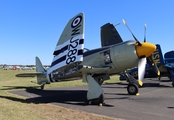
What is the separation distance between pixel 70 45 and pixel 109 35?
4281 millimetres

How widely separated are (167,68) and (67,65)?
A: 43.3 ft

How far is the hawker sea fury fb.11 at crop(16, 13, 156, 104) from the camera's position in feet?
26.8

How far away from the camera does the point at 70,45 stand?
842 centimetres

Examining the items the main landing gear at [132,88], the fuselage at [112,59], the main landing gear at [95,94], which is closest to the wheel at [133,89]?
the main landing gear at [132,88]

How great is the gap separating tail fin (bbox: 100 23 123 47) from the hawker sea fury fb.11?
1847 mm

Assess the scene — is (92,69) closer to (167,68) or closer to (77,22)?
(77,22)

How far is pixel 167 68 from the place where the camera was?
59.1ft

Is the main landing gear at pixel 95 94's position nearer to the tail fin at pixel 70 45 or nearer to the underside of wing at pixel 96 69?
the underside of wing at pixel 96 69

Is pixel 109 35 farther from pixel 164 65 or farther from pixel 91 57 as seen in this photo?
pixel 164 65

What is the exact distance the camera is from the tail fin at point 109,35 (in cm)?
1172

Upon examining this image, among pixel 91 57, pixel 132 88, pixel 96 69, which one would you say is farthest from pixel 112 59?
pixel 132 88

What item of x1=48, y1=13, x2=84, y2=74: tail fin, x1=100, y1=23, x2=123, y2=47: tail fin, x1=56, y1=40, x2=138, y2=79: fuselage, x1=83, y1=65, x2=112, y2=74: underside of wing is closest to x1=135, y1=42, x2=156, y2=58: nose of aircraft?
x1=56, y1=40, x2=138, y2=79: fuselage

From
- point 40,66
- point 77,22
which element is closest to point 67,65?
point 77,22

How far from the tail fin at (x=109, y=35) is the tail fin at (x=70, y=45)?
3.85 meters
